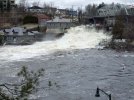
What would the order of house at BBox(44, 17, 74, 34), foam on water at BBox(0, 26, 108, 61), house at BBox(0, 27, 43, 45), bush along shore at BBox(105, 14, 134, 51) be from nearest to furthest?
foam on water at BBox(0, 26, 108, 61), bush along shore at BBox(105, 14, 134, 51), house at BBox(0, 27, 43, 45), house at BBox(44, 17, 74, 34)

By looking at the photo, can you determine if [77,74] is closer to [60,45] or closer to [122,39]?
[60,45]

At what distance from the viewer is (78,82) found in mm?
20422

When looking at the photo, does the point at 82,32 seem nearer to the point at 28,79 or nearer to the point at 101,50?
the point at 101,50

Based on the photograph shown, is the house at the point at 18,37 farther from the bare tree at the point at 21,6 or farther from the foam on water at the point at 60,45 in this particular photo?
the bare tree at the point at 21,6

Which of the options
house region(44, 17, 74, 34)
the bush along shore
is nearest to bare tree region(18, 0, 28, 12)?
house region(44, 17, 74, 34)

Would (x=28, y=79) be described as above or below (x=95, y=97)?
above

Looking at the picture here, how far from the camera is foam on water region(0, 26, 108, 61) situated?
3625cm

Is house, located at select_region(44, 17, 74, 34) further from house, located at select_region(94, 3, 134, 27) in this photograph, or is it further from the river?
the river

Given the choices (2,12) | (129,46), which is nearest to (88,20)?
(2,12)

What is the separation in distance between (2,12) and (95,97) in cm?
5493

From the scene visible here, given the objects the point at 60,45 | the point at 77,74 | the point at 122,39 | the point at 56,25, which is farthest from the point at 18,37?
the point at 77,74

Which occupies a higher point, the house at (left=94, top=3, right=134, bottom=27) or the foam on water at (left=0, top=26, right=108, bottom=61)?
the house at (left=94, top=3, right=134, bottom=27)

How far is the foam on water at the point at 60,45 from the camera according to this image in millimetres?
36250

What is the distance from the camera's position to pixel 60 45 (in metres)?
44.3
